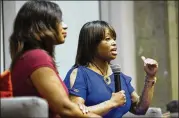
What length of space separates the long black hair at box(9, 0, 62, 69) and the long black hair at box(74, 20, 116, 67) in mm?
515

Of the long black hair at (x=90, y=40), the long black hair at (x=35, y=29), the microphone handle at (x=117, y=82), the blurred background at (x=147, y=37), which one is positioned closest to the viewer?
the long black hair at (x=35, y=29)

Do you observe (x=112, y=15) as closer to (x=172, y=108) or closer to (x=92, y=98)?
(x=172, y=108)

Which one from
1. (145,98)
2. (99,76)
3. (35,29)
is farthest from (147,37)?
(35,29)

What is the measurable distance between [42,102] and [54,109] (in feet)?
0.72

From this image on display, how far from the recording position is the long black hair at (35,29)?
1.89 metres

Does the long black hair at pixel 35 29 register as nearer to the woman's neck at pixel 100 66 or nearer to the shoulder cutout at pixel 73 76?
the shoulder cutout at pixel 73 76

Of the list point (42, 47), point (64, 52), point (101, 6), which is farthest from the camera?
point (101, 6)

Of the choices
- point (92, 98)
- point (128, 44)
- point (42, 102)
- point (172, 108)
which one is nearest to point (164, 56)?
point (128, 44)

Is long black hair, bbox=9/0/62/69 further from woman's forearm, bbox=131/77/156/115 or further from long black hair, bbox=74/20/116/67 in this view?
woman's forearm, bbox=131/77/156/115

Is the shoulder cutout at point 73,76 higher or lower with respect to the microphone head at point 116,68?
lower

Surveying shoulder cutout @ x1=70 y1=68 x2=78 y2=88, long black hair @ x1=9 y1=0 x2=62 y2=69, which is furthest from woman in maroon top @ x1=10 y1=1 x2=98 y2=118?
shoulder cutout @ x1=70 y1=68 x2=78 y2=88

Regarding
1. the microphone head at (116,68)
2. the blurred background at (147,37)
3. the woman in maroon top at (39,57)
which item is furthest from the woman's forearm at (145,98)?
the blurred background at (147,37)

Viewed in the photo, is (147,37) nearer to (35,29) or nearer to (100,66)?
(100,66)

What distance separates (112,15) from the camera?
210 inches
